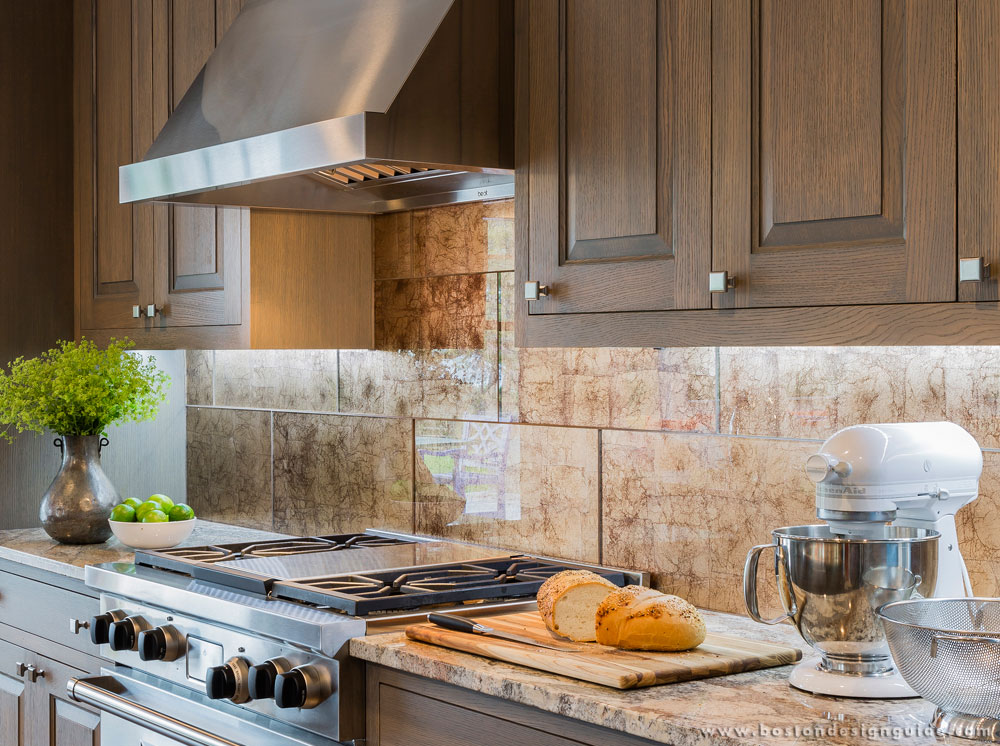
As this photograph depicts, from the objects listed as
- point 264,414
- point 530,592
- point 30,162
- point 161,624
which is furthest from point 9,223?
point 530,592

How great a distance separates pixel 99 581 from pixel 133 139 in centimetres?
123

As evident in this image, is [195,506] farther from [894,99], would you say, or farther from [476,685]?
[894,99]

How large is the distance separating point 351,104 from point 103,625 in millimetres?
1172

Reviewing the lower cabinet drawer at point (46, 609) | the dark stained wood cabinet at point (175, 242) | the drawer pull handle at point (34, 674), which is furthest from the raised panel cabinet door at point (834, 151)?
the drawer pull handle at point (34, 674)

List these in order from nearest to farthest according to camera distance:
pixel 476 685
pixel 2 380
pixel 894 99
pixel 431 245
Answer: pixel 894 99, pixel 476 685, pixel 431 245, pixel 2 380

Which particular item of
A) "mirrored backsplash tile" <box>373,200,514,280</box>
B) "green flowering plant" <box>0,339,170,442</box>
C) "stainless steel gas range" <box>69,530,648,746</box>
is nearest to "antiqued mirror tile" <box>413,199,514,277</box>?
"mirrored backsplash tile" <box>373,200,514,280</box>

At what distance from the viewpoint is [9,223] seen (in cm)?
339

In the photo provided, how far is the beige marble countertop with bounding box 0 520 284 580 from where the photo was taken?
2781 millimetres

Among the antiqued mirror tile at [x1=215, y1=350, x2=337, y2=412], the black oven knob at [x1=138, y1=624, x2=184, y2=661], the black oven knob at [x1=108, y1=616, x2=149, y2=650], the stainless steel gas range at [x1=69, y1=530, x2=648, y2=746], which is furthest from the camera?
the antiqued mirror tile at [x1=215, y1=350, x2=337, y2=412]

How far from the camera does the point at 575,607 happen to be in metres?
1.81

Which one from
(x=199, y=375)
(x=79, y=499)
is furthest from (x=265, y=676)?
(x=199, y=375)

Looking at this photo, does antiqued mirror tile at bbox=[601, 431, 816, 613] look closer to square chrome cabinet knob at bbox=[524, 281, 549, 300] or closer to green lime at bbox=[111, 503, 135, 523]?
square chrome cabinet knob at bbox=[524, 281, 549, 300]

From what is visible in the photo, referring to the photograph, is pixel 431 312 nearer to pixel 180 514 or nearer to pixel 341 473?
pixel 341 473

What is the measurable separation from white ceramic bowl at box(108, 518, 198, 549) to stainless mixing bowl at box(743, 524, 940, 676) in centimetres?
170
